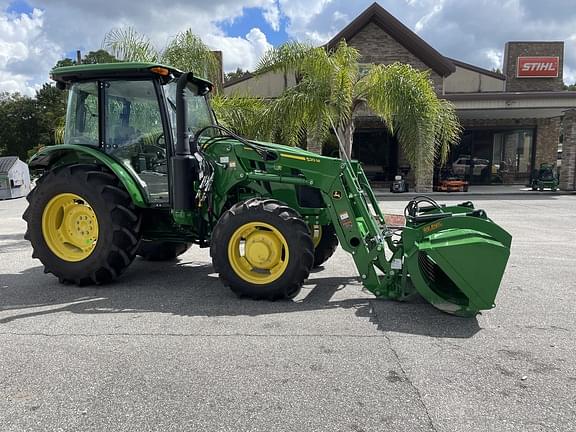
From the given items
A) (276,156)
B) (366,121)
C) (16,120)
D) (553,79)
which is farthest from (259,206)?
(16,120)

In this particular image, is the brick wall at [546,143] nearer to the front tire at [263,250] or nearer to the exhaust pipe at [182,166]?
the front tire at [263,250]

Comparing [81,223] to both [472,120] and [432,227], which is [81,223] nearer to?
[432,227]

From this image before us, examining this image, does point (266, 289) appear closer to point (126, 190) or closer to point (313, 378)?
point (313, 378)

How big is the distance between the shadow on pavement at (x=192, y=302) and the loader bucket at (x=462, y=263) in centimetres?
20

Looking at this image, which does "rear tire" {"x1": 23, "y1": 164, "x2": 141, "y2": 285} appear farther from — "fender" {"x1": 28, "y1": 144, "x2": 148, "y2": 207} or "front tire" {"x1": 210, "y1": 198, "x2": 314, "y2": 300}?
"front tire" {"x1": 210, "y1": 198, "x2": 314, "y2": 300}

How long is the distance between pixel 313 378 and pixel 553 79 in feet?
100

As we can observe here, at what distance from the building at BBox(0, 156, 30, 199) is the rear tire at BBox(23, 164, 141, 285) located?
1607cm

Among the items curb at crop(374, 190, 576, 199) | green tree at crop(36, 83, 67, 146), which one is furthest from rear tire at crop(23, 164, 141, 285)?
green tree at crop(36, 83, 67, 146)

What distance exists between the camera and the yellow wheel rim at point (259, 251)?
14.8 feet

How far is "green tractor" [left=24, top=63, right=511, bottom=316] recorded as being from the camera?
4297 millimetres

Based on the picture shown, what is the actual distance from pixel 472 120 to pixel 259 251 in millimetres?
21634

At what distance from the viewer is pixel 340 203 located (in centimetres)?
457

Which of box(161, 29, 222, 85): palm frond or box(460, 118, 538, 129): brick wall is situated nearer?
box(161, 29, 222, 85): palm frond

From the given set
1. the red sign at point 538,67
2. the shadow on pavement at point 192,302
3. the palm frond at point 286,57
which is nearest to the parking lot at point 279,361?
the shadow on pavement at point 192,302
